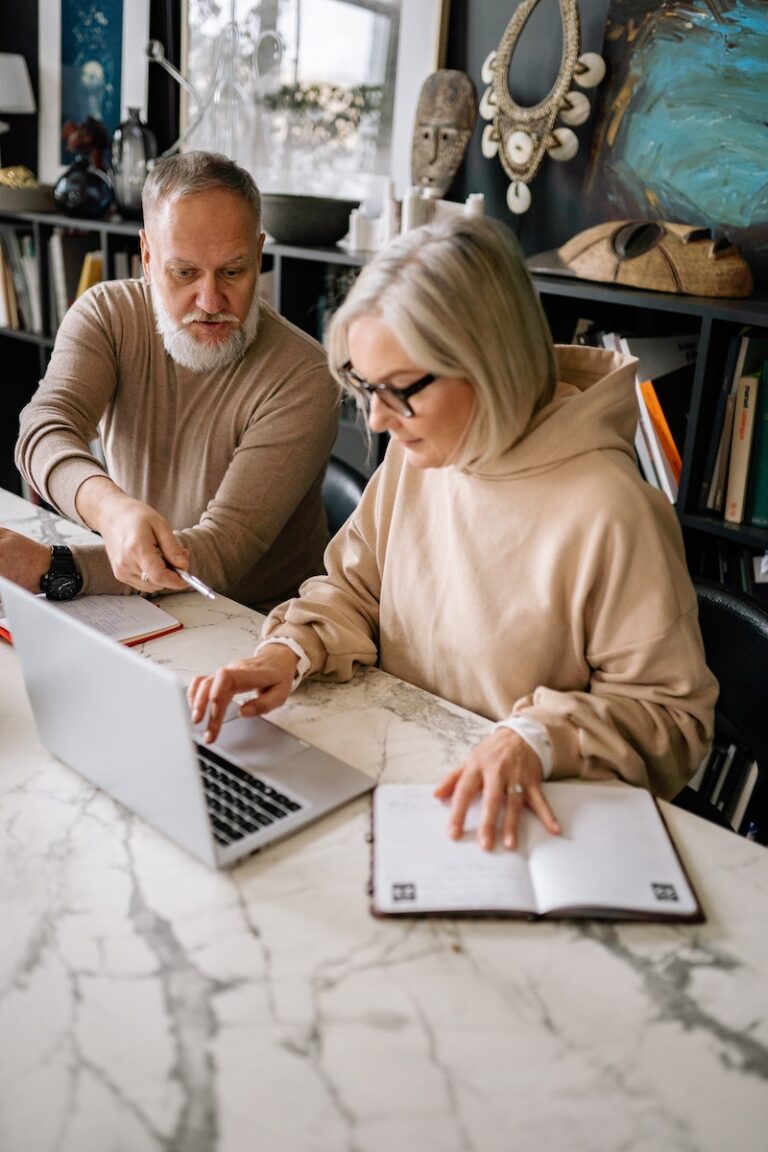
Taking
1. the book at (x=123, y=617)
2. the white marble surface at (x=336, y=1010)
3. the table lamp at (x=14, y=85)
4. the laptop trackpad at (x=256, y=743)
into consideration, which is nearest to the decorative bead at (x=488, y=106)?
the book at (x=123, y=617)

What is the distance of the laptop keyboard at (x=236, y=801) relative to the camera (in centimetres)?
101

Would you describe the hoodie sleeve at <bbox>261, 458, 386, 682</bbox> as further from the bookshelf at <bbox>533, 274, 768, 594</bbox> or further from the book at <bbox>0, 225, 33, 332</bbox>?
the book at <bbox>0, 225, 33, 332</bbox>

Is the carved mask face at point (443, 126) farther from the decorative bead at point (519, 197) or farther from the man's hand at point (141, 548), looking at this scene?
the man's hand at point (141, 548)

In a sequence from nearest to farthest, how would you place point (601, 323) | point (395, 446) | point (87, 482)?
point (395, 446), point (87, 482), point (601, 323)

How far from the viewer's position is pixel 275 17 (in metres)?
2.98

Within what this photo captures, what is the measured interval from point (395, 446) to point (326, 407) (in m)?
0.46

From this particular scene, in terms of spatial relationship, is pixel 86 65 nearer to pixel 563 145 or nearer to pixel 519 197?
pixel 519 197

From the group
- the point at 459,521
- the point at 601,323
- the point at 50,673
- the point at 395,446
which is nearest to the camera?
the point at 50,673

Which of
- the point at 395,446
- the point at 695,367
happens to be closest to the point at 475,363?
the point at 395,446

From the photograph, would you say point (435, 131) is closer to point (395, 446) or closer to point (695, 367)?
point (695, 367)

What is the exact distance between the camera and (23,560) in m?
1.58

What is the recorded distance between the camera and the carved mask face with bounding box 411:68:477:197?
247 cm

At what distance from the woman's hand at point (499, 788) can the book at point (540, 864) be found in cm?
1

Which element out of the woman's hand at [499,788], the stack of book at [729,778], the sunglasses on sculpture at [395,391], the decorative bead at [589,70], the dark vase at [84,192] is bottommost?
the stack of book at [729,778]
